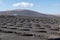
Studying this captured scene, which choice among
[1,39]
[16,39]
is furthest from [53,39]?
[1,39]

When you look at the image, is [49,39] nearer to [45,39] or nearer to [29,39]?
[45,39]

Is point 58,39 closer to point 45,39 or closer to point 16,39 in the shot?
point 45,39

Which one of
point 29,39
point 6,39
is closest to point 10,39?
point 6,39

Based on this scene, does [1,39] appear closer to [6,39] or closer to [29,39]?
[6,39]

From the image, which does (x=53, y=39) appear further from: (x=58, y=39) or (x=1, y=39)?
(x=1, y=39)

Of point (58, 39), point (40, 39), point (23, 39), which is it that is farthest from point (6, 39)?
point (58, 39)

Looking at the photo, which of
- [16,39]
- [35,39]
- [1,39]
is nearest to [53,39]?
[35,39]
